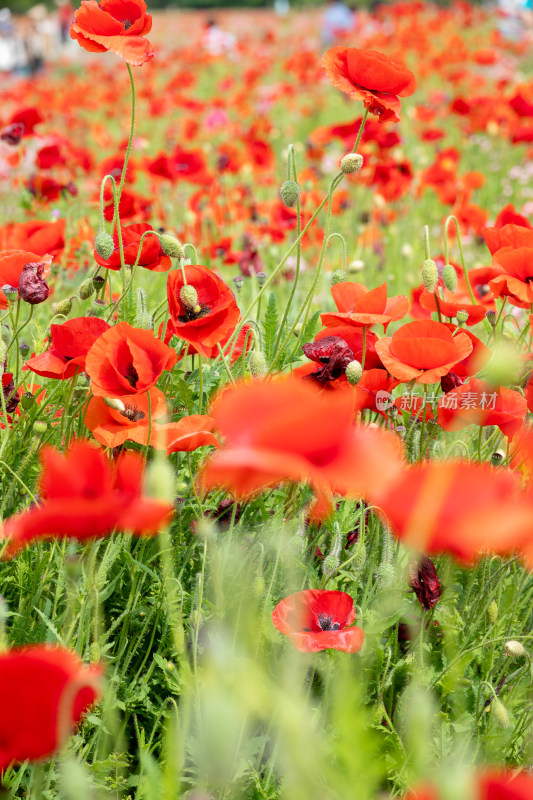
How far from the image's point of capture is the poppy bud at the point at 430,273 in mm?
1378

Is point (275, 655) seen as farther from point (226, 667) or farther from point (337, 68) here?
point (337, 68)

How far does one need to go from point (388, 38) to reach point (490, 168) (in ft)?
13.8

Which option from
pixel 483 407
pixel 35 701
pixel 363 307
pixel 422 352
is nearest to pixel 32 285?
pixel 363 307

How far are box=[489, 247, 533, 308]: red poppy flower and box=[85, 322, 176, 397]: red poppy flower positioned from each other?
2.15ft

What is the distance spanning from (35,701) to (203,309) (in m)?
0.83

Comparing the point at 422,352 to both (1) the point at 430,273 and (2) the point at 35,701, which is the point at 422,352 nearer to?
(1) the point at 430,273

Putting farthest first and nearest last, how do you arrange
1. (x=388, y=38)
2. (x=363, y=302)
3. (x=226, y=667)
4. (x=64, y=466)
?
(x=388, y=38), (x=363, y=302), (x=64, y=466), (x=226, y=667)

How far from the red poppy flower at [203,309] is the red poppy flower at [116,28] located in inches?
14.8

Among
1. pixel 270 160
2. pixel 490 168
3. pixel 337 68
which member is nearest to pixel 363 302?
pixel 337 68

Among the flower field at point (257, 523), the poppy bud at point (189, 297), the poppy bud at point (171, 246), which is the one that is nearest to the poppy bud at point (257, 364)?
the flower field at point (257, 523)

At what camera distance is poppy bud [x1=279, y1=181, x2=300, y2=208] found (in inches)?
54.2

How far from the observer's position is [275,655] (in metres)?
1.27

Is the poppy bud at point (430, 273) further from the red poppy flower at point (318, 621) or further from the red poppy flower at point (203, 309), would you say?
the red poppy flower at point (318, 621)

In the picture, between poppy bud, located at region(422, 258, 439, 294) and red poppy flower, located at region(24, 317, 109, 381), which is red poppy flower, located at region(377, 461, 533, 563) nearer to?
red poppy flower, located at region(24, 317, 109, 381)
